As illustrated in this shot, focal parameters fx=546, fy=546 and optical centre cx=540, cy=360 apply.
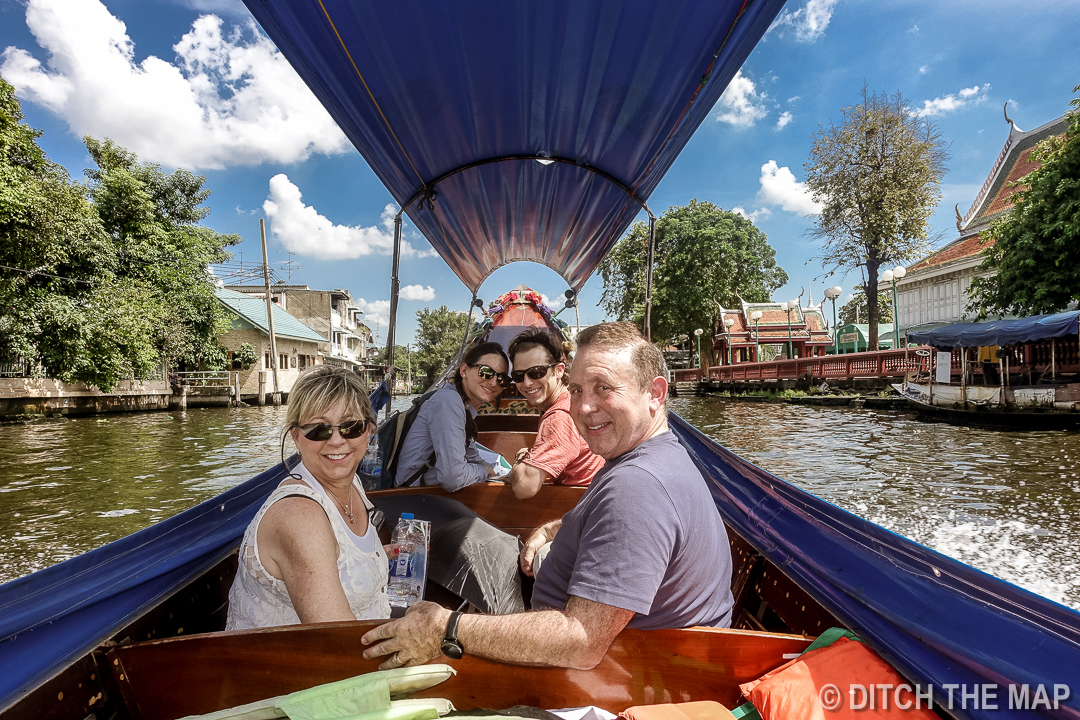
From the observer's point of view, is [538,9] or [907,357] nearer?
[538,9]

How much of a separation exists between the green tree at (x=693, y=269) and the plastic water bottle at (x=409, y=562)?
31488 mm

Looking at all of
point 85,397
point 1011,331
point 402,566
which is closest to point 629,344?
point 402,566

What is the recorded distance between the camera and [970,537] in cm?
559

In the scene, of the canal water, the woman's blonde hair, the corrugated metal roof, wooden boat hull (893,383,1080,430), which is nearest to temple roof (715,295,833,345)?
wooden boat hull (893,383,1080,430)

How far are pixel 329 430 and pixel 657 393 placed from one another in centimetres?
104

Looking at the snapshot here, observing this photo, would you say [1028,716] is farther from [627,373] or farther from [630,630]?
[627,373]

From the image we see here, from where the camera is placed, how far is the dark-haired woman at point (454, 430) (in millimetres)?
2803

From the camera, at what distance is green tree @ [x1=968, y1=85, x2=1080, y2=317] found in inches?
567

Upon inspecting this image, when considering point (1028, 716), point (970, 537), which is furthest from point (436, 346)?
point (1028, 716)

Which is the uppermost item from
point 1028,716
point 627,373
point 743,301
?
point 743,301

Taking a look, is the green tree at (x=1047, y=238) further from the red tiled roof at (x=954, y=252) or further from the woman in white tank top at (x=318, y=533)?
the woman in white tank top at (x=318, y=533)

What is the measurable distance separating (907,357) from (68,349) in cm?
2640

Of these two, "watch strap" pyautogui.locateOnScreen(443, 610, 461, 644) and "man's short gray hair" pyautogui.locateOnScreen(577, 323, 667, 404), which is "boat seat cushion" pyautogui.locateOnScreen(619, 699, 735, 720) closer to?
"watch strap" pyautogui.locateOnScreen(443, 610, 461, 644)

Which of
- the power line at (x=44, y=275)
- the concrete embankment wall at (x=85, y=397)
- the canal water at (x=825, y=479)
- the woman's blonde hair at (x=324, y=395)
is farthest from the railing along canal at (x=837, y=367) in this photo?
the power line at (x=44, y=275)
